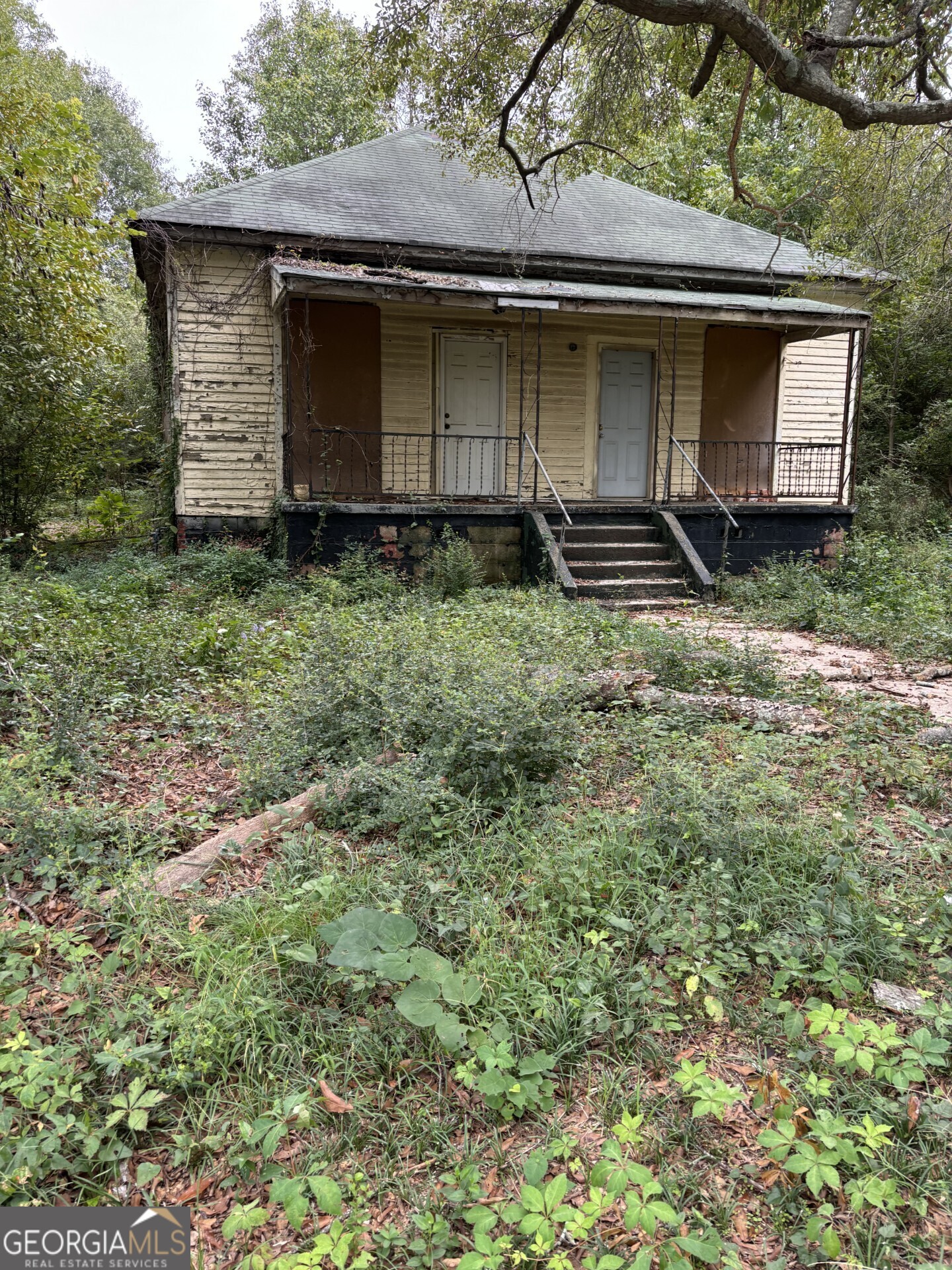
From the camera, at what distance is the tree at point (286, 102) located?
24.4 meters

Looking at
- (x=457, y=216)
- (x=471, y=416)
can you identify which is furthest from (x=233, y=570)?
(x=457, y=216)

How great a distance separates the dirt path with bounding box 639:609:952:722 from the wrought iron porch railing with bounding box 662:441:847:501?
16.6ft

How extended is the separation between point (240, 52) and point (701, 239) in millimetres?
24605

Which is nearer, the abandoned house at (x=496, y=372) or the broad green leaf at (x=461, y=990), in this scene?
the broad green leaf at (x=461, y=990)

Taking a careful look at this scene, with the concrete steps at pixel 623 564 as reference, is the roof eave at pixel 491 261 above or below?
above

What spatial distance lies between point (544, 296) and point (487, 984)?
28.9ft

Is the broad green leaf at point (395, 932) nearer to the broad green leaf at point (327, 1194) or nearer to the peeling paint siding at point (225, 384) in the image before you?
the broad green leaf at point (327, 1194)

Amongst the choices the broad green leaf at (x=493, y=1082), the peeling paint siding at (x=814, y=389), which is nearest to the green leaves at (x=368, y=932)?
the broad green leaf at (x=493, y=1082)

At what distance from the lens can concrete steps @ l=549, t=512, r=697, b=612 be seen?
30.1 ft

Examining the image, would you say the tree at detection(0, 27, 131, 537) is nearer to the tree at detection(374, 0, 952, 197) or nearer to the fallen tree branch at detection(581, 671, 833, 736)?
the tree at detection(374, 0, 952, 197)

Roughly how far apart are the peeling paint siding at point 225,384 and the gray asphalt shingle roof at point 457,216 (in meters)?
0.62

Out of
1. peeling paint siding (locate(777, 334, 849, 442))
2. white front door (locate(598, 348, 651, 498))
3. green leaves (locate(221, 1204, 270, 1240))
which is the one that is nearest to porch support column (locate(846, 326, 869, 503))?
peeling paint siding (locate(777, 334, 849, 442))

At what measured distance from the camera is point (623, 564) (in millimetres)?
9672

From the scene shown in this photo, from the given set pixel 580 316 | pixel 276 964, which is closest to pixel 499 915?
pixel 276 964
